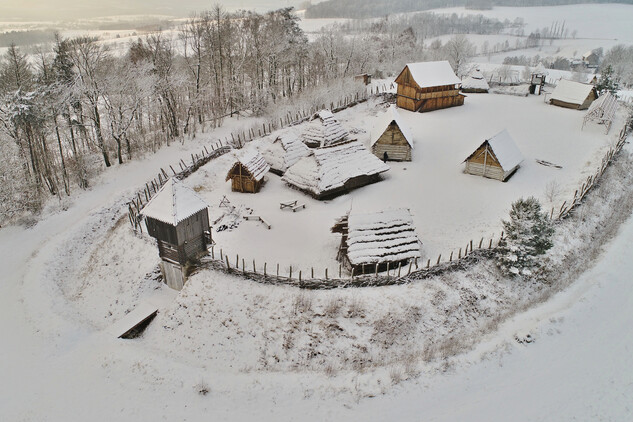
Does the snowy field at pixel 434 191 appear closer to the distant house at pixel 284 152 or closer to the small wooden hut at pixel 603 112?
the small wooden hut at pixel 603 112

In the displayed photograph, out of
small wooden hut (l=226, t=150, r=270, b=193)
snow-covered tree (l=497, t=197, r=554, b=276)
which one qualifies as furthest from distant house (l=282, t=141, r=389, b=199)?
snow-covered tree (l=497, t=197, r=554, b=276)

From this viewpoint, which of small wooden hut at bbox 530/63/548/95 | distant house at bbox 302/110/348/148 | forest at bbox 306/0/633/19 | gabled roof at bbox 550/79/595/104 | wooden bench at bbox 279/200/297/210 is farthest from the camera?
forest at bbox 306/0/633/19

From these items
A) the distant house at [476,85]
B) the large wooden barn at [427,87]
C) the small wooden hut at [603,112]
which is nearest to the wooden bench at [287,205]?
the large wooden barn at [427,87]

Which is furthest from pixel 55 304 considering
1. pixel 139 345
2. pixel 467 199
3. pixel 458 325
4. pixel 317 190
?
pixel 467 199

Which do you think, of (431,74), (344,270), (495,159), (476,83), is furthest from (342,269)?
(476,83)

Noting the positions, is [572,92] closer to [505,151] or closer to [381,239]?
[505,151]

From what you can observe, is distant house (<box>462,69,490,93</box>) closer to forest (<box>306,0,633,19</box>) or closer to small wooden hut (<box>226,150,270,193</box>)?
small wooden hut (<box>226,150,270,193</box>)
